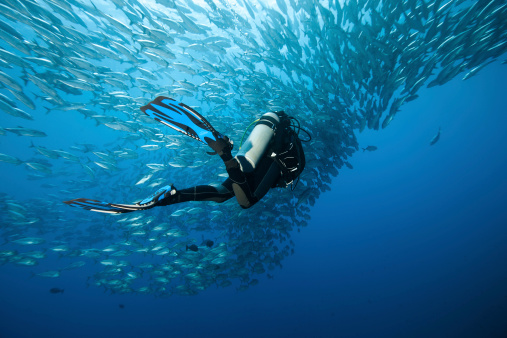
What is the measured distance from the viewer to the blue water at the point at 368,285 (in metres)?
23.2

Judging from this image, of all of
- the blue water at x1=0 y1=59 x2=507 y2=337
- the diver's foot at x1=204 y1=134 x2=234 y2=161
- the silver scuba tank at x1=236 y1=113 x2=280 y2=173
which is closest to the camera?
the diver's foot at x1=204 y1=134 x2=234 y2=161

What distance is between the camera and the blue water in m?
23.2

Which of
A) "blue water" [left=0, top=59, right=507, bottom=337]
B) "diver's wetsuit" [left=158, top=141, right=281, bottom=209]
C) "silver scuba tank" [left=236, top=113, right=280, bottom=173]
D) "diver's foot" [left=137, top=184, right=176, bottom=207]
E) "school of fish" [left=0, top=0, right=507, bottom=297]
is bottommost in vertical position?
"blue water" [left=0, top=59, right=507, bottom=337]

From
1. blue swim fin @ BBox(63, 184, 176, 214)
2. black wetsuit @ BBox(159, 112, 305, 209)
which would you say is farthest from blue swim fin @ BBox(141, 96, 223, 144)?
blue swim fin @ BBox(63, 184, 176, 214)

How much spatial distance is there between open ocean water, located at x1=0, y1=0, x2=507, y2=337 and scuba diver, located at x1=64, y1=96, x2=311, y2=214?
472cm

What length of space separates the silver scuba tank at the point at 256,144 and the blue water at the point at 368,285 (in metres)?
23.9

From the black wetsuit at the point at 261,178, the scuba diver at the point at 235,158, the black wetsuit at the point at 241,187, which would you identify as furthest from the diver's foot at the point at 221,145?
the black wetsuit at the point at 261,178

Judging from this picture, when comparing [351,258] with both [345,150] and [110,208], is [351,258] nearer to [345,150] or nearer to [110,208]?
[345,150]

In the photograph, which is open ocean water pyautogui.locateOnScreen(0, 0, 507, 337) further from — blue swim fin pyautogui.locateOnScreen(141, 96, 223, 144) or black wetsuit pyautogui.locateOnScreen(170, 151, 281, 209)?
blue swim fin pyautogui.locateOnScreen(141, 96, 223, 144)

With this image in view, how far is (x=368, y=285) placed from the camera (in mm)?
35156

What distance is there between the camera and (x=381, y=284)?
34.2 m

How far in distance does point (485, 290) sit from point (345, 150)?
30.7 m

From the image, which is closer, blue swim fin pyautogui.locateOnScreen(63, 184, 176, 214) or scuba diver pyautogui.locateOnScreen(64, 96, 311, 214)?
scuba diver pyautogui.locateOnScreen(64, 96, 311, 214)

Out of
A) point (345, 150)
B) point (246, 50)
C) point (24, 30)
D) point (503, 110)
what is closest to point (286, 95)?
point (246, 50)
